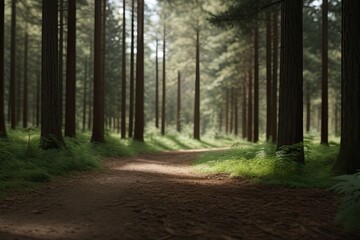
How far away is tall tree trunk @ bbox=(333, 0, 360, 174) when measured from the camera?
826 centimetres

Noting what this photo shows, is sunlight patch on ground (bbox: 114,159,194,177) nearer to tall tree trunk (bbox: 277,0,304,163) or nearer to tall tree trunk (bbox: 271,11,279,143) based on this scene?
tall tree trunk (bbox: 277,0,304,163)

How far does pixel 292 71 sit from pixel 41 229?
791 cm

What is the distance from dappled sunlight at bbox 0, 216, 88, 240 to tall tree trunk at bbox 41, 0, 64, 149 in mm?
6893

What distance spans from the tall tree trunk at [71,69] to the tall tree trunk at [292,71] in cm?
978

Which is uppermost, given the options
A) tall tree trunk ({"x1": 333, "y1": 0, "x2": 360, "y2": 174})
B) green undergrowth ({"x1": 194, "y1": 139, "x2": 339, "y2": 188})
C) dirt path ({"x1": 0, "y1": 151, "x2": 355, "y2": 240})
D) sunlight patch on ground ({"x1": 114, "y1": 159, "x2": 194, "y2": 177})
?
tall tree trunk ({"x1": 333, "y1": 0, "x2": 360, "y2": 174})

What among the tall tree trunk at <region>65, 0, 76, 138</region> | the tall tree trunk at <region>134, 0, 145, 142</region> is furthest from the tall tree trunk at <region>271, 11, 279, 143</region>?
the tall tree trunk at <region>65, 0, 76, 138</region>

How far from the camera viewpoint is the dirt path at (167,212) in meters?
4.99

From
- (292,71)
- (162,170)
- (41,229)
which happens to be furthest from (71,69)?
(41,229)

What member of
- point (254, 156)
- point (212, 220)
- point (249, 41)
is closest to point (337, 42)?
point (249, 41)

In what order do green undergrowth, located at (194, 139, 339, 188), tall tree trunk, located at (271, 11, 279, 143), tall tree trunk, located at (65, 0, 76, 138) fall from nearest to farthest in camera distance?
green undergrowth, located at (194, 139, 339, 188)
tall tree trunk, located at (65, 0, 76, 138)
tall tree trunk, located at (271, 11, 279, 143)

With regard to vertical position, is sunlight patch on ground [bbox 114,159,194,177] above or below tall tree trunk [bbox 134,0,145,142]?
below

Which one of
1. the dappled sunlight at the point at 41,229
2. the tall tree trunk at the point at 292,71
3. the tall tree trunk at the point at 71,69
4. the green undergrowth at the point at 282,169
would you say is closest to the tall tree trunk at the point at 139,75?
the tall tree trunk at the point at 71,69

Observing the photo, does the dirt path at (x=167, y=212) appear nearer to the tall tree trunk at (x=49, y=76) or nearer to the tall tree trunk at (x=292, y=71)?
the tall tree trunk at (x=292, y=71)

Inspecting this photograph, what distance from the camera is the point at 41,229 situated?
5.05 m
